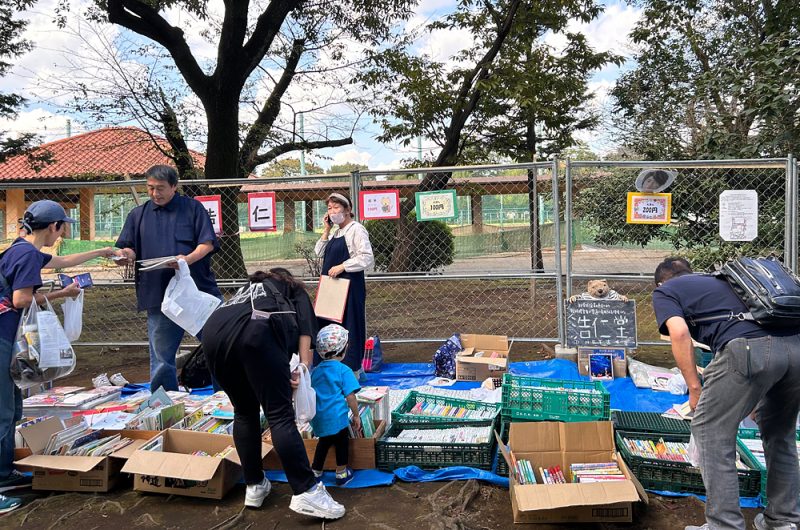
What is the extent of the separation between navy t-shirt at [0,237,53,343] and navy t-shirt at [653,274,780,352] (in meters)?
3.26

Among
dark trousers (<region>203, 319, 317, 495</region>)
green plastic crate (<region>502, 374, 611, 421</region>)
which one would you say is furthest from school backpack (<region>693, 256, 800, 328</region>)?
dark trousers (<region>203, 319, 317, 495</region>)

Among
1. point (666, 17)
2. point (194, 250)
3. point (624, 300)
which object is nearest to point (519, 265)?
point (666, 17)

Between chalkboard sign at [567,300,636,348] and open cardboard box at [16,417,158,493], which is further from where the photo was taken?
chalkboard sign at [567,300,636,348]

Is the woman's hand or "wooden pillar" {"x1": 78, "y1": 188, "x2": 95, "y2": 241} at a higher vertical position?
"wooden pillar" {"x1": 78, "y1": 188, "x2": 95, "y2": 241}

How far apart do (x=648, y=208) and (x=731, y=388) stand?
11.6 feet

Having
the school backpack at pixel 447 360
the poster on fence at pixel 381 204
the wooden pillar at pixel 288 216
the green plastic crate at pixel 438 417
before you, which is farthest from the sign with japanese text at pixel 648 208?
the wooden pillar at pixel 288 216

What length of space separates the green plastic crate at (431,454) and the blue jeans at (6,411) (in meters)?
2.15

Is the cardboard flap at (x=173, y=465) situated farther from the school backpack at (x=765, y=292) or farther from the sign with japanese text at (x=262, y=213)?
the sign with japanese text at (x=262, y=213)

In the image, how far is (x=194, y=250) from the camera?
4.69m

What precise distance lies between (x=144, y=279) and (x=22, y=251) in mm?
1376

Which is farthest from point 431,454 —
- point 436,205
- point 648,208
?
point 648,208

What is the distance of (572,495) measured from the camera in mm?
2789

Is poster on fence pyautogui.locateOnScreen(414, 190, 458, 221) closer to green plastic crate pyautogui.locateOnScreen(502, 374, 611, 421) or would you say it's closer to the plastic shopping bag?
green plastic crate pyautogui.locateOnScreen(502, 374, 611, 421)

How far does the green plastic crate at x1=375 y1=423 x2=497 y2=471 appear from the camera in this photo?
11.8 ft
